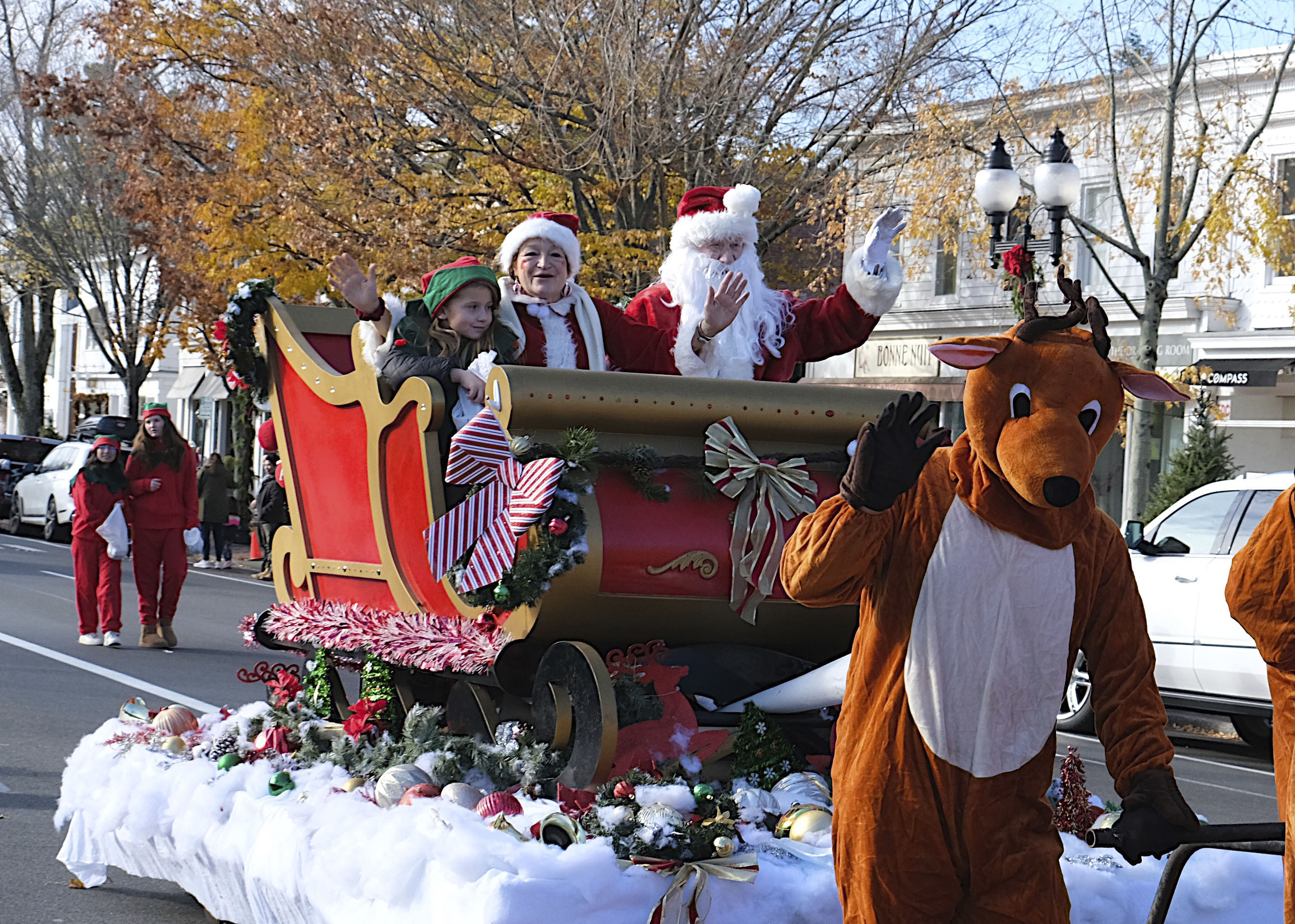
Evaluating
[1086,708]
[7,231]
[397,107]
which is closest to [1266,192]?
[1086,708]

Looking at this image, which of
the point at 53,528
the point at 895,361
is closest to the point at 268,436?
the point at 53,528

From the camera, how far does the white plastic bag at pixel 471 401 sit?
4840mm

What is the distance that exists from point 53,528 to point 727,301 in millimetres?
21563

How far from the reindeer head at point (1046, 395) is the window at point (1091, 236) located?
1979 centimetres

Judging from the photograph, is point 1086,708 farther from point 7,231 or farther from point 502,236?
point 7,231

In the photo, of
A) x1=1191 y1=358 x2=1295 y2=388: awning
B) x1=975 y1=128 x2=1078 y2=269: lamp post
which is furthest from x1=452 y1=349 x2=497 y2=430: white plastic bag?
x1=1191 y1=358 x2=1295 y2=388: awning

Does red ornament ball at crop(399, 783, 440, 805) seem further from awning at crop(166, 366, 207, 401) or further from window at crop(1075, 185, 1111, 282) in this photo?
awning at crop(166, 366, 207, 401)

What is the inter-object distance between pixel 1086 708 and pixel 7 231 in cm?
2567

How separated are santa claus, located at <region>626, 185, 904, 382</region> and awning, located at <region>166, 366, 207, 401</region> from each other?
39.3 m

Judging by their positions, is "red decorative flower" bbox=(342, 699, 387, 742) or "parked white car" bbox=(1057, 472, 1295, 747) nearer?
"red decorative flower" bbox=(342, 699, 387, 742)

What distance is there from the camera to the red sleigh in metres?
4.23

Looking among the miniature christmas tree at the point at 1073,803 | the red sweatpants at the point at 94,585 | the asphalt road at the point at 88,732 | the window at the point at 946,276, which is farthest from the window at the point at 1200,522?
the window at the point at 946,276

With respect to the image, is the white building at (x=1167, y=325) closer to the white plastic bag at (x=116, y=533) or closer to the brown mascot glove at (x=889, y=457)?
the white plastic bag at (x=116, y=533)

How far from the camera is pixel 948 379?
24.1m
